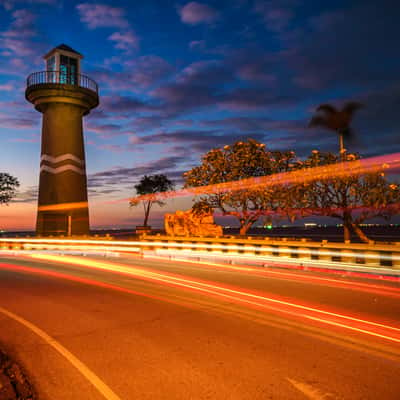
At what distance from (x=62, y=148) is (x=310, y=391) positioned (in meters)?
39.4

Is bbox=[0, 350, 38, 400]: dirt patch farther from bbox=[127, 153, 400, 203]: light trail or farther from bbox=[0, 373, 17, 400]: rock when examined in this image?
bbox=[127, 153, 400, 203]: light trail

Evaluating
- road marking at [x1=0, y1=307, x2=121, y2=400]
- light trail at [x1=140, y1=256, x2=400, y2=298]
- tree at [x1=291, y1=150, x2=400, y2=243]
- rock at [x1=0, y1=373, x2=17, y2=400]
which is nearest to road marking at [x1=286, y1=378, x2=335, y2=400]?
road marking at [x1=0, y1=307, x2=121, y2=400]

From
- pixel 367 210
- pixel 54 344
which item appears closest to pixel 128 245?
pixel 367 210

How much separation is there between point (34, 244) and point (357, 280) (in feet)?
91.7

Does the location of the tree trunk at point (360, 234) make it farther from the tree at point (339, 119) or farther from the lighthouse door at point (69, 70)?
the lighthouse door at point (69, 70)

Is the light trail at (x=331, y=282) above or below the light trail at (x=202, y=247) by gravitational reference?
below

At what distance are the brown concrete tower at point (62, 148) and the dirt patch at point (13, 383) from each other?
1381 inches

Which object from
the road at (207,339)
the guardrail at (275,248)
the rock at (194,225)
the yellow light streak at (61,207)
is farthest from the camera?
the yellow light streak at (61,207)

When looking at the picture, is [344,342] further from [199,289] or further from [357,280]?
[357,280]

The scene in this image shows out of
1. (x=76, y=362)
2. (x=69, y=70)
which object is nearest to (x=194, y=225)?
(x=69, y=70)

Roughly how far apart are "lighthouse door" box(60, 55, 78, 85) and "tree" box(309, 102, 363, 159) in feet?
73.3

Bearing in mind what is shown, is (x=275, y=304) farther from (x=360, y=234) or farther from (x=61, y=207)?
(x=61, y=207)

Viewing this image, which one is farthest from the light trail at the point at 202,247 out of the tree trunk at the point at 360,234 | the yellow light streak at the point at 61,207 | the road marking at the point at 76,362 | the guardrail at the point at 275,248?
the road marking at the point at 76,362

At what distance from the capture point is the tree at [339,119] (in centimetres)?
3134
